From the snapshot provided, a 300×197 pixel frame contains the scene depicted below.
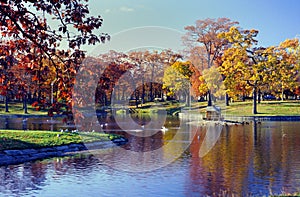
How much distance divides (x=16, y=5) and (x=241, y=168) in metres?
13.8

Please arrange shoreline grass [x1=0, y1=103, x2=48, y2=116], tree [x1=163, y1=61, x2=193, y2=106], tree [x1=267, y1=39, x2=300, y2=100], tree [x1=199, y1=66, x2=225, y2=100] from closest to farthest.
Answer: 1. tree [x1=267, y1=39, x2=300, y2=100]
2. tree [x1=199, y1=66, x2=225, y2=100]
3. shoreline grass [x1=0, y1=103, x2=48, y2=116]
4. tree [x1=163, y1=61, x2=193, y2=106]

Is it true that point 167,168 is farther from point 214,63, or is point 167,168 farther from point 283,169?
point 214,63

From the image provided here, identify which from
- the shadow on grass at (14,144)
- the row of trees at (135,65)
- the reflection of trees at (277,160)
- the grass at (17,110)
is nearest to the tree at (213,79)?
the row of trees at (135,65)

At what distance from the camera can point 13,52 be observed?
8.87 meters

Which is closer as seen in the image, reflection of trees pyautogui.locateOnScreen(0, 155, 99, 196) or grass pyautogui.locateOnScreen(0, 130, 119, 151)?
reflection of trees pyautogui.locateOnScreen(0, 155, 99, 196)

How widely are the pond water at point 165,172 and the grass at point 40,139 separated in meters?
1.99

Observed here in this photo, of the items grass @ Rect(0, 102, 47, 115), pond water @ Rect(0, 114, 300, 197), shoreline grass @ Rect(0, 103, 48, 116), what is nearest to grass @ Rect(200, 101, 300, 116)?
pond water @ Rect(0, 114, 300, 197)

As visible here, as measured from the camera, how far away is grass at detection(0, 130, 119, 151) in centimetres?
2280

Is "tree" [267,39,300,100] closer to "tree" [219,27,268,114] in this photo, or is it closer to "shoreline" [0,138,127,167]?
"tree" [219,27,268,114]

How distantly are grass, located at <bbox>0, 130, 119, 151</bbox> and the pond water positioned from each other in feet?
6.52

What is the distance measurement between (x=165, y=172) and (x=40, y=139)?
31.0ft

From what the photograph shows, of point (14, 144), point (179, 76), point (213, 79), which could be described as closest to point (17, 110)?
point (179, 76)

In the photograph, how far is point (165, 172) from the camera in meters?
18.4

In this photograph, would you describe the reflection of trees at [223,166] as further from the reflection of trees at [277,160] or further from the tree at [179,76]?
the tree at [179,76]
